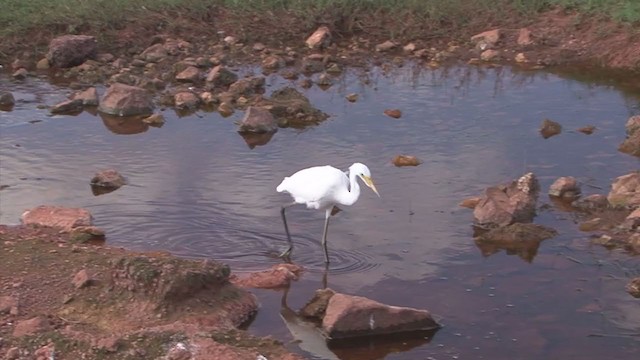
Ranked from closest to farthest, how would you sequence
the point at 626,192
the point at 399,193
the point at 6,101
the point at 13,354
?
the point at 13,354
the point at 626,192
the point at 399,193
the point at 6,101

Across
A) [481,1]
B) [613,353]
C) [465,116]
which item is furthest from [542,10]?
[613,353]

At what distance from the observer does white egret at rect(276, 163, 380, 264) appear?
788 cm

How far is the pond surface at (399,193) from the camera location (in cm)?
676

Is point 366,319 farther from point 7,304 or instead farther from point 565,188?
point 565,188

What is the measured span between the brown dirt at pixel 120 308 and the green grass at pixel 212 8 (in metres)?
10.2

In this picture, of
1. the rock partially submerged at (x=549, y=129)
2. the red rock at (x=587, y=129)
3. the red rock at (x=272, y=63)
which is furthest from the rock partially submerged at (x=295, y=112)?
the red rock at (x=587, y=129)

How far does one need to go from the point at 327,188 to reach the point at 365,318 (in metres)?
1.66

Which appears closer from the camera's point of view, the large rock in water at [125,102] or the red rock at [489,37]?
the large rock in water at [125,102]

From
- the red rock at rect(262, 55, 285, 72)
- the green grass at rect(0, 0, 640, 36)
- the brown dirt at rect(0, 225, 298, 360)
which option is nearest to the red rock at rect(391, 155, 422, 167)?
the brown dirt at rect(0, 225, 298, 360)

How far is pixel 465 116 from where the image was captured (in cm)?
1234

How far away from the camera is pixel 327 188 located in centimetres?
787

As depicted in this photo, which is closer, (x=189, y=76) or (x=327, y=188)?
(x=327, y=188)

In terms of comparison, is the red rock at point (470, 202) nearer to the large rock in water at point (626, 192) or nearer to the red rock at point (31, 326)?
the large rock in water at point (626, 192)

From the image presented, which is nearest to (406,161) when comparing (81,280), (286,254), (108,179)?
(286,254)
